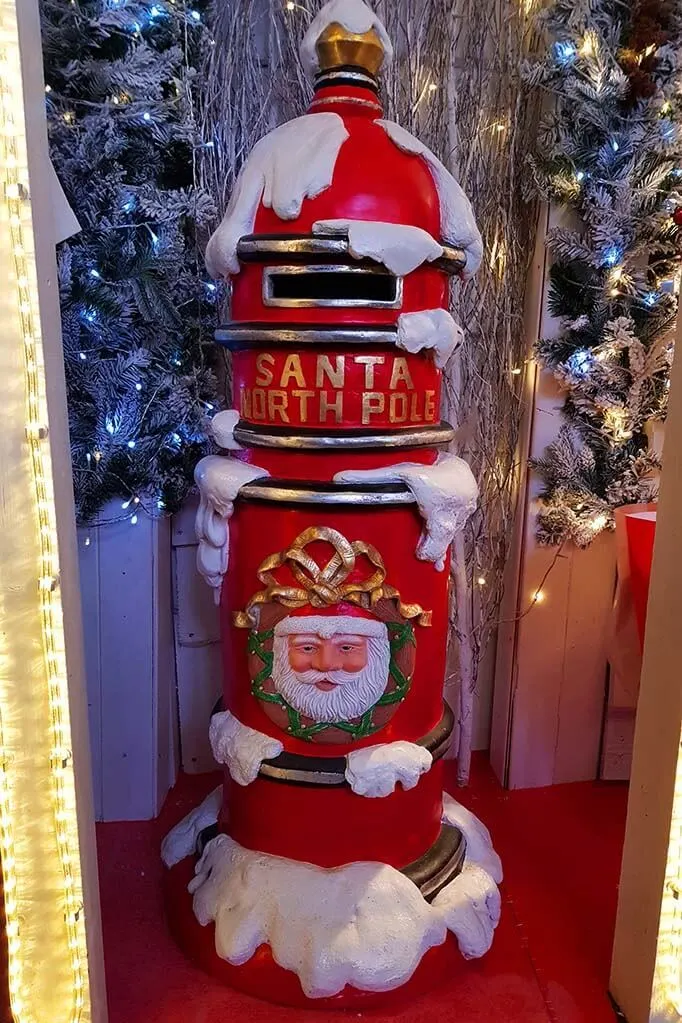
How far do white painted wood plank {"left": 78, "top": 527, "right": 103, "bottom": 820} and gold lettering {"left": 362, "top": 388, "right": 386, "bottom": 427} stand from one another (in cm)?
89

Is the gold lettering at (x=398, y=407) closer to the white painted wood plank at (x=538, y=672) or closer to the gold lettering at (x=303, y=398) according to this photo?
the gold lettering at (x=303, y=398)

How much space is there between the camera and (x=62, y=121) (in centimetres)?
177

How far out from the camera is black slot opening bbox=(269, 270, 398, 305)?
1.44 metres

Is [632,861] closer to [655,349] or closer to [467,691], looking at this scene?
[467,691]

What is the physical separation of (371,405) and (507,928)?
1209 mm

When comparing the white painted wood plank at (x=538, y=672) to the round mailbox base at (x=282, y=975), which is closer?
the round mailbox base at (x=282, y=975)

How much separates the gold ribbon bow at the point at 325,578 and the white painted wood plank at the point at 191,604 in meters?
0.76

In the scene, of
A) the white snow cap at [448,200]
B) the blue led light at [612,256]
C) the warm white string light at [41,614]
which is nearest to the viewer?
the warm white string light at [41,614]

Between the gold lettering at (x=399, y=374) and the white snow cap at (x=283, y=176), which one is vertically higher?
the white snow cap at (x=283, y=176)

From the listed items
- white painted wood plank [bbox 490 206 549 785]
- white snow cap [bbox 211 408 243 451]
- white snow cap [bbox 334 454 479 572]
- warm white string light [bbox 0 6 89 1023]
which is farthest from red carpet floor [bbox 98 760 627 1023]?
white snow cap [bbox 211 408 243 451]

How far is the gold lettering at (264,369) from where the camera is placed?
58.6 inches

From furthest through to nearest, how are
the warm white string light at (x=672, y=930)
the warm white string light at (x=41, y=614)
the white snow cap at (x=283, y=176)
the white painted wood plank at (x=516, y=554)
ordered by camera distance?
1. the white painted wood plank at (x=516, y=554)
2. the white snow cap at (x=283, y=176)
3. the warm white string light at (x=672, y=930)
4. the warm white string light at (x=41, y=614)

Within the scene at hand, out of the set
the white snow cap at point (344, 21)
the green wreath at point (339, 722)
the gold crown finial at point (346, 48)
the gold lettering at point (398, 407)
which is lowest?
the green wreath at point (339, 722)

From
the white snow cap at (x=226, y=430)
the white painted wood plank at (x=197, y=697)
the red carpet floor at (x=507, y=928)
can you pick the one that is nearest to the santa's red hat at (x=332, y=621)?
the white snow cap at (x=226, y=430)
